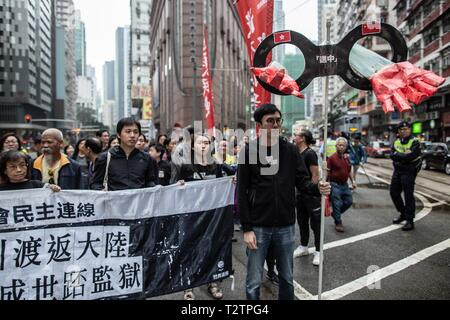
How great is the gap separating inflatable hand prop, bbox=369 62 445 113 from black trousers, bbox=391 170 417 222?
12.3ft

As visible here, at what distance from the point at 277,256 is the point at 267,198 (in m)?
0.58

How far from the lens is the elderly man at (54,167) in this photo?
4.25 m

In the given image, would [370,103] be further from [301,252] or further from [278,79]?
[278,79]

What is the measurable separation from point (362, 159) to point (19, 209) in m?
10.7

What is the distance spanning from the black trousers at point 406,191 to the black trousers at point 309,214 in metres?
2.36

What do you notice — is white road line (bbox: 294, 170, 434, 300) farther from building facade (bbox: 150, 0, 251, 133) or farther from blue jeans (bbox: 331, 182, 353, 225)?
building facade (bbox: 150, 0, 251, 133)

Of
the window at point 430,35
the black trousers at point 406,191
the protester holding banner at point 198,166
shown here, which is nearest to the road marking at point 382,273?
the black trousers at point 406,191

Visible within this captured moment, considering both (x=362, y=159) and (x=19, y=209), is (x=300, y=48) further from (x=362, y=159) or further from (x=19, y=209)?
(x=362, y=159)

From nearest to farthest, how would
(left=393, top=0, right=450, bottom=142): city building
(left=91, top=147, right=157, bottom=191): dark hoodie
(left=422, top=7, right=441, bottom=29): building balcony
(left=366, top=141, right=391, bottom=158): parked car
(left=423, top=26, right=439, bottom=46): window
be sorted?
(left=91, top=147, right=157, bottom=191): dark hoodie < (left=393, top=0, right=450, bottom=142): city building < (left=422, top=7, right=441, bottom=29): building balcony < (left=366, top=141, right=391, bottom=158): parked car < (left=423, top=26, right=439, bottom=46): window

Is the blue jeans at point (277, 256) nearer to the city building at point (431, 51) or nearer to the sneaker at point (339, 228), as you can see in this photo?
the sneaker at point (339, 228)

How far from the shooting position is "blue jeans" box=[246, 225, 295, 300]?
3.09 m

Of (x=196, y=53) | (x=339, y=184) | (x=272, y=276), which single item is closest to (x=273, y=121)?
(x=272, y=276)

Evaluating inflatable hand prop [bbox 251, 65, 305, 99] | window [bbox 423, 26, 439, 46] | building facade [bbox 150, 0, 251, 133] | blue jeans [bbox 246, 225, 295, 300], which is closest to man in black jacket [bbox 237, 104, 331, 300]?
blue jeans [bbox 246, 225, 295, 300]
